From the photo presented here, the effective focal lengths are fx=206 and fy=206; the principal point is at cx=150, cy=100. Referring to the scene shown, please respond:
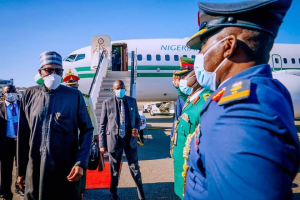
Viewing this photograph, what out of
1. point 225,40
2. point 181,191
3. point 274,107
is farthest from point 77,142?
point 274,107

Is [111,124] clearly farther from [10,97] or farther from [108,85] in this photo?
[108,85]

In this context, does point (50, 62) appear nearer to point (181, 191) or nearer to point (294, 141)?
point (181, 191)

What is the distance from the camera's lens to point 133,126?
3730mm

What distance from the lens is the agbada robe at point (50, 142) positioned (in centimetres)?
201

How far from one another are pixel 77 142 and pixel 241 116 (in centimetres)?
190

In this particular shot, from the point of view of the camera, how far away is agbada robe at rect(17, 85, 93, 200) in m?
2.01

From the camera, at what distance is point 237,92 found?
35.4 inches

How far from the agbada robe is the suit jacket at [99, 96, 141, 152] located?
4.08 feet

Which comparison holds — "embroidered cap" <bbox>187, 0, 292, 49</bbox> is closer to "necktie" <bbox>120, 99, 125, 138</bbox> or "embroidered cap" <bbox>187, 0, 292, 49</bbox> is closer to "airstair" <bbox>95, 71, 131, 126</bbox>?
"necktie" <bbox>120, 99, 125, 138</bbox>

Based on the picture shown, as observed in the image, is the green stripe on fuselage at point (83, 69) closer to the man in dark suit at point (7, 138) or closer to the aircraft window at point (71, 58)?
the aircraft window at point (71, 58)

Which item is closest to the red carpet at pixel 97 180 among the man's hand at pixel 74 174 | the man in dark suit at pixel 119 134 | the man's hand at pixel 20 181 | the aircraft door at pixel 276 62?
the man in dark suit at pixel 119 134

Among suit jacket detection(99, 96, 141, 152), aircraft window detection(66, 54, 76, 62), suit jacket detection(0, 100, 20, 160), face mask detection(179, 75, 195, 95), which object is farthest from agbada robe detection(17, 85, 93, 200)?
aircraft window detection(66, 54, 76, 62)

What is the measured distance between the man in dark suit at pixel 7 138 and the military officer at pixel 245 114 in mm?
3540

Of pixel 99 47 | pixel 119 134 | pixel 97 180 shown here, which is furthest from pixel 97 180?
pixel 99 47
